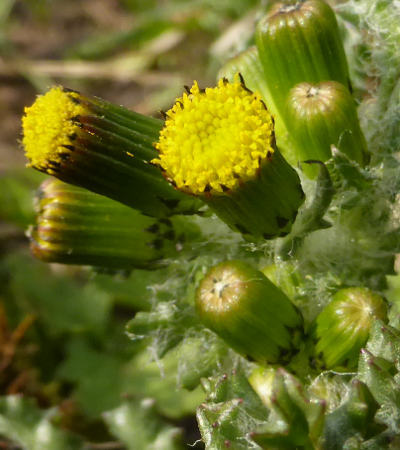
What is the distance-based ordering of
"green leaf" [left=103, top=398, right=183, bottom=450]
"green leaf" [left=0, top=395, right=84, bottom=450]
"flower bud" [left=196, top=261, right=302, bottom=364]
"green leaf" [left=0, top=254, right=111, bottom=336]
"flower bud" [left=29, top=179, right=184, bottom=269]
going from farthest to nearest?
"green leaf" [left=0, top=254, right=111, bottom=336] < "green leaf" [left=0, top=395, right=84, bottom=450] < "green leaf" [left=103, top=398, right=183, bottom=450] < "flower bud" [left=29, top=179, right=184, bottom=269] < "flower bud" [left=196, top=261, right=302, bottom=364]

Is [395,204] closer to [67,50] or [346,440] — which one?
[346,440]

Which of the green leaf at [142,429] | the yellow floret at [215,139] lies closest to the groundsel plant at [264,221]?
the yellow floret at [215,139]

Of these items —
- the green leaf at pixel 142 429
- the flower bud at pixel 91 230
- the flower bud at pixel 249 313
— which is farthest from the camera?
the green leaf at pixel 142 429

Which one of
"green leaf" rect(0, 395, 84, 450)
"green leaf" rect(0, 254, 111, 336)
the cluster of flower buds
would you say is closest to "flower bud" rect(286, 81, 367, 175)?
the cluster of flower buds

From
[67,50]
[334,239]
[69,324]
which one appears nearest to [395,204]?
[334,239]

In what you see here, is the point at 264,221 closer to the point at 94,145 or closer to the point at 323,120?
the point at 323,120

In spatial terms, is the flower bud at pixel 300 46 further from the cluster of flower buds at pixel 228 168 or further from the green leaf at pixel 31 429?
the green leaf at pixel 31 429

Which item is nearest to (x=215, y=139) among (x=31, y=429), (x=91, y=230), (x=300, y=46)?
(x=300, y=46)

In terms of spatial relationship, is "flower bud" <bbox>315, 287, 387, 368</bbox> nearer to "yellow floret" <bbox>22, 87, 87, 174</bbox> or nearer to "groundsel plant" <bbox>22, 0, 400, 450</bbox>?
"groundsel plant" <bbox>22, 0, 400, 450</bbox>
